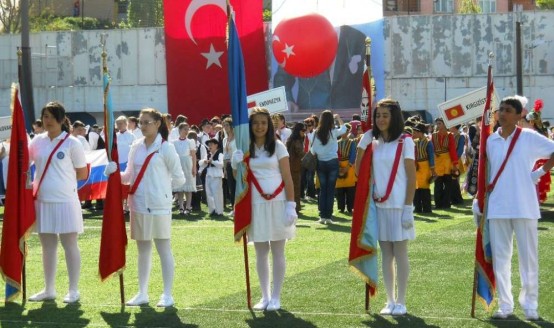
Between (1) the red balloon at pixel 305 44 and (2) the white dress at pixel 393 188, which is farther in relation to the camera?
(1) the red balloon at pixel 305 44

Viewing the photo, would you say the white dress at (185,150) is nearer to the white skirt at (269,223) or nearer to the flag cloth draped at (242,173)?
the flag cloth draped at (242,173)

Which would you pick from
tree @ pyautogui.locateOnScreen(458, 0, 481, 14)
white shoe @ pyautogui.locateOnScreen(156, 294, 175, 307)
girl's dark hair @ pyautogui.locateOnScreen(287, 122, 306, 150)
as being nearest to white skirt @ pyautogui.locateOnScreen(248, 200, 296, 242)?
white shoe @ pyautogui.locateOnScreen(156, 294, 175, 307)

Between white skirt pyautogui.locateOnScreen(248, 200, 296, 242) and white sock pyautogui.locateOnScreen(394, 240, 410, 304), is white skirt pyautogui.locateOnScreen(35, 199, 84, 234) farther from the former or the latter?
white sock pyautogui.locateOnScreen(394, 240, 410, 304)

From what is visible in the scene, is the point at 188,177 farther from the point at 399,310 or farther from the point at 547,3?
the point at 547,3

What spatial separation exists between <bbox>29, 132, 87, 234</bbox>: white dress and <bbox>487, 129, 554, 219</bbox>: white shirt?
4093 mm

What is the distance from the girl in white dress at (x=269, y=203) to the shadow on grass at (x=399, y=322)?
3.42ft

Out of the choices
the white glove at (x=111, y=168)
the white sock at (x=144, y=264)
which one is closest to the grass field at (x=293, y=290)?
the white sock at (x=144, y=264)

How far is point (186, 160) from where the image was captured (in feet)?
71.9

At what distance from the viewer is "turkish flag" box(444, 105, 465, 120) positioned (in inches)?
881

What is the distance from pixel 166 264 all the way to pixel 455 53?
111 ft

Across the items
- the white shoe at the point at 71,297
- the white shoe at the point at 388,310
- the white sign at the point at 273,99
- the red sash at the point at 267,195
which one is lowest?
the white shoe at the point at 388,310

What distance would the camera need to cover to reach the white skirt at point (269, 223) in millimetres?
10789

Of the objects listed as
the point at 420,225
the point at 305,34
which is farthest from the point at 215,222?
the point at 305,34

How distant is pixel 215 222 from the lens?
68.8ft
